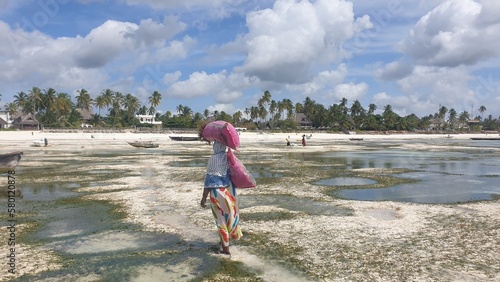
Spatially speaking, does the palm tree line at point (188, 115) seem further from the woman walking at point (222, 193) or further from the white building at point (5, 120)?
the woman walking at point (222, 193)

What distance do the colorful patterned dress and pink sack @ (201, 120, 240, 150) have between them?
8.2 inches

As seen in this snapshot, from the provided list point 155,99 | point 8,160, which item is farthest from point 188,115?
point 8,160

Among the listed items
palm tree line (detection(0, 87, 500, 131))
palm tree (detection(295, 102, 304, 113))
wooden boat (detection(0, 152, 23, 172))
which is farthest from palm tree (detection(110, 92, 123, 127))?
wooden boat (detection(0, 152, 23, 172))

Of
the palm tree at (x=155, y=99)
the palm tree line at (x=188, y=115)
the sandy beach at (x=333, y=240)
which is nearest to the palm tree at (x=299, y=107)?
the palm tree line at (x=188, y=115)

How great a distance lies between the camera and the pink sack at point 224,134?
8414 mm

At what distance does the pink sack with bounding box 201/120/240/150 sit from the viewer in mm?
8414

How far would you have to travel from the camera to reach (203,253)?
8836 millimetres

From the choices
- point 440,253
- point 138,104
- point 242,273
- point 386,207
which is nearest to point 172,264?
point 242,273

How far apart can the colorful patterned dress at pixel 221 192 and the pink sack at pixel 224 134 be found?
0.21m

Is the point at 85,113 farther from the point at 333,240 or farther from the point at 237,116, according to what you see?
the point at 333,240

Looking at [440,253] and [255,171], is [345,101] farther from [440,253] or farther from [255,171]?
[440,253]

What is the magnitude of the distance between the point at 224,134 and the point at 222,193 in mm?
1380

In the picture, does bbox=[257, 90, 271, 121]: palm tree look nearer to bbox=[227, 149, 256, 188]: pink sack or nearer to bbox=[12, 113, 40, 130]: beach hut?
bbox=[12, 113, 40, 130]: beach hut

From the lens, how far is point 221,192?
8484mm
